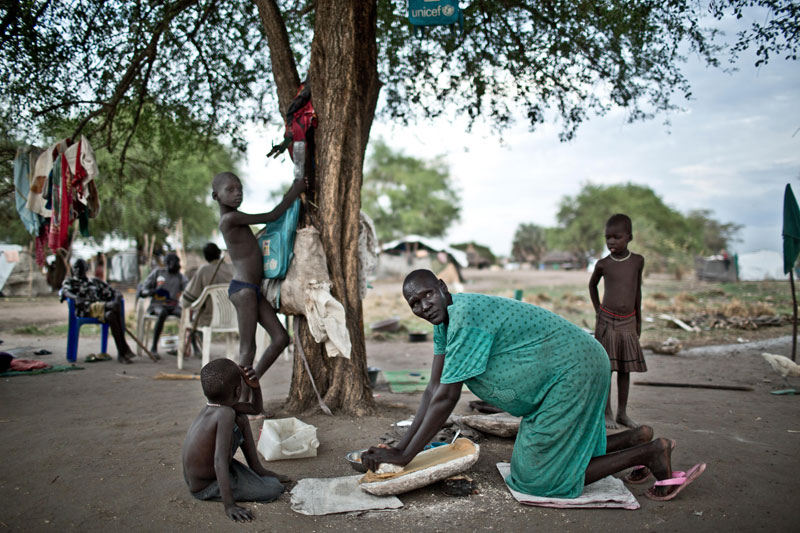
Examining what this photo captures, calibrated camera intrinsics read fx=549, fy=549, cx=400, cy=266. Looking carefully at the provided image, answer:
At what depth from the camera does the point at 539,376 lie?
Answer: 9.35 feet

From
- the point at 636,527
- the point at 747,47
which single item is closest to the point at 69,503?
the point at 636,527

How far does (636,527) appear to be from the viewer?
8.59ft

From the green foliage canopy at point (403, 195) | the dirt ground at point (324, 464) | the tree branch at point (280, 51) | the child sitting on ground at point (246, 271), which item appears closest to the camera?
the dirt ground at point (324, 464)

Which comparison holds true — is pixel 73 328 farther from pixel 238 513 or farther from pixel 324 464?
pixel 238 513

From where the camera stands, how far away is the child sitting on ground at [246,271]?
4.11 m

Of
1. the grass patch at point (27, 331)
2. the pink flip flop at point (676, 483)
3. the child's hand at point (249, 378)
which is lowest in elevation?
the grass patch at point (27, 331)

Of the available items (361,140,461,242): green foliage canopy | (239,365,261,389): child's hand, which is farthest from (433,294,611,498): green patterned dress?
(361,140,461,242): green foliage canopy

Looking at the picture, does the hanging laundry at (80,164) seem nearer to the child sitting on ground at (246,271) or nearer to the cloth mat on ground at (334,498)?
the child sitting on ground at (246,271)

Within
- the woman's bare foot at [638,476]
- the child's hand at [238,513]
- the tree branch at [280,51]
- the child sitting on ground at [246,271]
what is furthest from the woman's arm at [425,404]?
the tree branch at [280,51]

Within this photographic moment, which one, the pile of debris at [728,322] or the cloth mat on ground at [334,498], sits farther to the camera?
the pile of debris at [728,322]

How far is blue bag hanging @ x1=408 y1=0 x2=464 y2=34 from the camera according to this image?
500cm

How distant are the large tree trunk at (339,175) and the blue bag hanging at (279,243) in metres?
0.31

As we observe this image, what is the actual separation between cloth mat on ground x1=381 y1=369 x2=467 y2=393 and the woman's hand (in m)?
2.86

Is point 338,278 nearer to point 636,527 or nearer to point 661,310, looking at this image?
point 636,527
